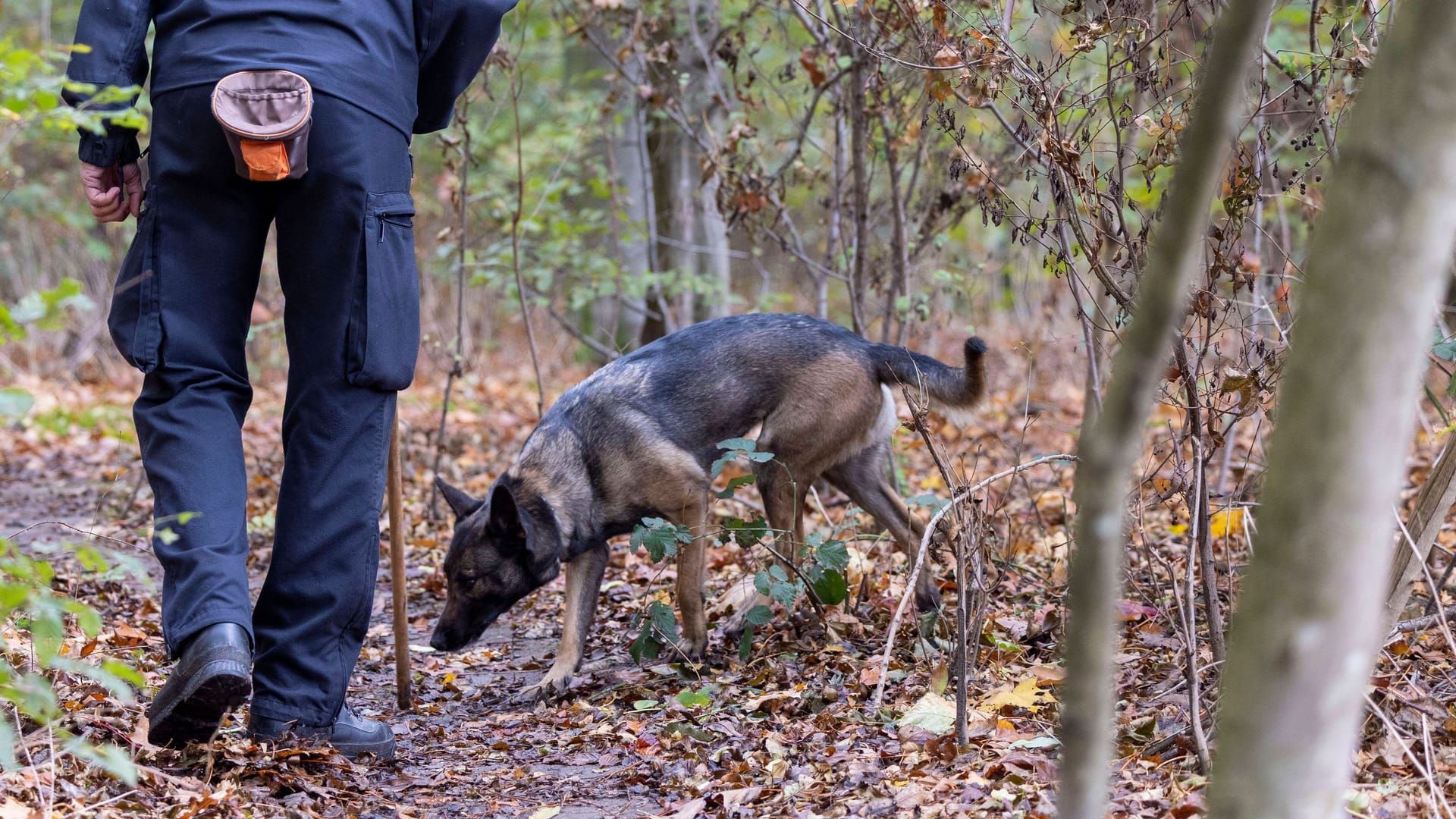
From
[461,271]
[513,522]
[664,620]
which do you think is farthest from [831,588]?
[461,271]

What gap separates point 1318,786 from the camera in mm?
1419

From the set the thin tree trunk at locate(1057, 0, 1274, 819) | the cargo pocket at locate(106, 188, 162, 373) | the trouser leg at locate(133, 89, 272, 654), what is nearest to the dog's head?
the trouser leg at locate(133, 89, 272, 654)

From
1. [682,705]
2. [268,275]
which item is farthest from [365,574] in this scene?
[268,275]

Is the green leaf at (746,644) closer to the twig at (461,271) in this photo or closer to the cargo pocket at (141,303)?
the cargo pocket at (141,303)

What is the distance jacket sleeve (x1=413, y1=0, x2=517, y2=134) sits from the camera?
3.48 metres

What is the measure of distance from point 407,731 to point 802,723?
1.39 metres

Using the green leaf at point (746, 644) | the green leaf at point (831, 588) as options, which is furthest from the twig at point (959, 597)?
the green leaf at point (746, 644)

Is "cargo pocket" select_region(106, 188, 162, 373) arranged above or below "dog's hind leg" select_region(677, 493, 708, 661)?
above

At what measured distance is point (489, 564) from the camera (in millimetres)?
4793

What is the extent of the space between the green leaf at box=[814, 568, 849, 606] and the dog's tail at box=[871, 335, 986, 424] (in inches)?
36.5

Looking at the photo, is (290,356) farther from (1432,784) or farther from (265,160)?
(1432,784)

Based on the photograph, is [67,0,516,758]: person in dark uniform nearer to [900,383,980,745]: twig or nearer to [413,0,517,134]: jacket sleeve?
[413,0,517,134]: jacket sleeve

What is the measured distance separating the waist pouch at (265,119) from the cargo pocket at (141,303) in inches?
13.4

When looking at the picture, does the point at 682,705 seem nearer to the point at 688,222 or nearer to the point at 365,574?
the point at 365,574
